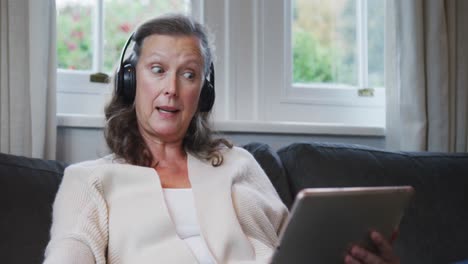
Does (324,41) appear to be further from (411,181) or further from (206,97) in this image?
(206,97)

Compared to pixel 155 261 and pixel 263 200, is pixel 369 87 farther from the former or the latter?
pixel 155 261

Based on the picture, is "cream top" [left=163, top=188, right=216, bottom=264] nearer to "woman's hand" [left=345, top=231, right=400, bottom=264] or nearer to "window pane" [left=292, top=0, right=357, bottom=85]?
"woman's hand" [left=345, top=231, right=400, bottom=264]

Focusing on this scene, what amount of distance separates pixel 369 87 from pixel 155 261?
1537 millimetres

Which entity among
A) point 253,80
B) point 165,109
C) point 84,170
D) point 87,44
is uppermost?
point 87,44

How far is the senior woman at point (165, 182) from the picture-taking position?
4.33 ft

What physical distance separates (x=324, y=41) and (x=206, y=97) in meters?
1.06

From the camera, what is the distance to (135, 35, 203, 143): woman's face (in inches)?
59.2

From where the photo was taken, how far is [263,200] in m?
1.51

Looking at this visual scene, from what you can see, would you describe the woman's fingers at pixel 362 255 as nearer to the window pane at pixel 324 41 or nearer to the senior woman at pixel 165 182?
the senior woman at pixel 165 182

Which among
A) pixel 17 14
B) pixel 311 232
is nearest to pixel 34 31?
pixel 17 14

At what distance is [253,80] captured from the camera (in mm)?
2309

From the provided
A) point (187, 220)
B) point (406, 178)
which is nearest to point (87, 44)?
point (187, 220)

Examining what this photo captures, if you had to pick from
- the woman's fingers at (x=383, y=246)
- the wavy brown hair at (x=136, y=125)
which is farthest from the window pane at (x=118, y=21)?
the woman's fingers at (x=383, y=246)

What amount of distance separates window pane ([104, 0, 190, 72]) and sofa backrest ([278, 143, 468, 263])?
2.45 ft
